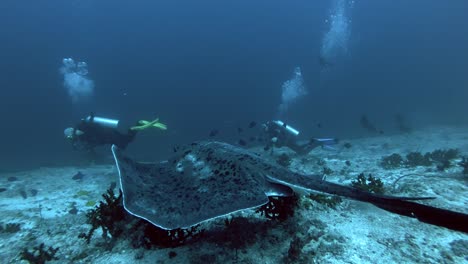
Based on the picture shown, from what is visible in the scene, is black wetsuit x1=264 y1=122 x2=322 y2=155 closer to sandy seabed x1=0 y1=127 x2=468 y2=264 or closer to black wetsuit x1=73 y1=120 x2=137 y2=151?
black wetsuit x1=73 y1=120 x2=137 y2=151

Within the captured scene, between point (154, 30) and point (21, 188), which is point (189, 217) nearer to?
point (21, 188)

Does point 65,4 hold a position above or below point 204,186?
above

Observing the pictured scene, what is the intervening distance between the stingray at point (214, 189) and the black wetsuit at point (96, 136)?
10731 millimetres

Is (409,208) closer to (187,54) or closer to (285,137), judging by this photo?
(285,137)

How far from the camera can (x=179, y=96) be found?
7944 cm

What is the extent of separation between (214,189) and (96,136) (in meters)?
12.8

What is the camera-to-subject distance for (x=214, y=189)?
3398 mm

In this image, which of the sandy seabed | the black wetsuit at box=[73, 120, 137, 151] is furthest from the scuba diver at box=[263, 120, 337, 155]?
the sandy seabed

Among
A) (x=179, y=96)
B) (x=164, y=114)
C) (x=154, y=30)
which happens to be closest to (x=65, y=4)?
(x=154, y=30)

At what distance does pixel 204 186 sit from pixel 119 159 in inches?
56.6

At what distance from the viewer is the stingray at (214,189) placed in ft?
8.91

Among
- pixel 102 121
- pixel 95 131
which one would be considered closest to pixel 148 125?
pixel 102 121

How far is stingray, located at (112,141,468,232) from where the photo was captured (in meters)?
2.71

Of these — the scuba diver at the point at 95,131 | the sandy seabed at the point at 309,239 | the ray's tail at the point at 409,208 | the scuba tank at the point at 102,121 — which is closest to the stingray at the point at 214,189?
the ray's tail at the point at 409,208
